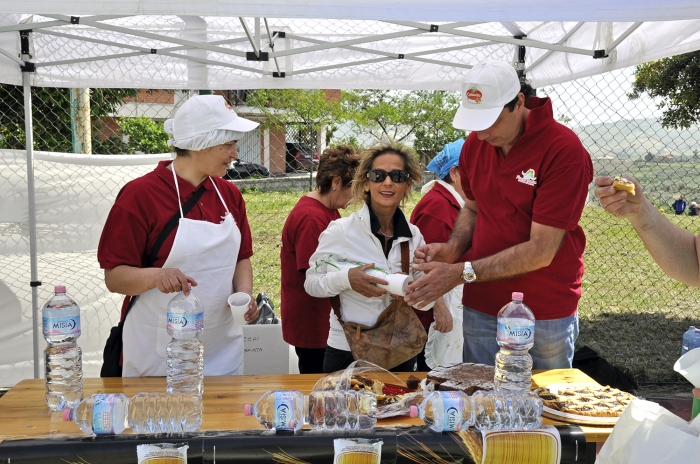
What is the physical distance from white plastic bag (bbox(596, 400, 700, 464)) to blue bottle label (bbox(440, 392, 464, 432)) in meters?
0.39

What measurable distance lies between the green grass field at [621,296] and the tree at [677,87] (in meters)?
2.05

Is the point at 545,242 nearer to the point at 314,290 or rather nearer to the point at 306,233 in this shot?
the point at 314,290

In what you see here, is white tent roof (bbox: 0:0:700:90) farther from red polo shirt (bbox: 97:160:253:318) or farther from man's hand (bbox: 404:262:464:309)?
man's hand (bbox: 404:262:464:309)

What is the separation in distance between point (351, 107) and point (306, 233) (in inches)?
374

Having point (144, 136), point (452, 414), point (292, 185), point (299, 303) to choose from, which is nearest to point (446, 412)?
point (452, 414)

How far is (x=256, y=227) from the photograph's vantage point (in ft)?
33.7

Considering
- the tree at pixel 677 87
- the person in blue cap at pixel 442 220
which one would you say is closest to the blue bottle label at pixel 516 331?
the person in blue cap at pixel 442 220

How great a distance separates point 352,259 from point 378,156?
1.90 feet

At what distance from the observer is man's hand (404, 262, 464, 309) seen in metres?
2.51

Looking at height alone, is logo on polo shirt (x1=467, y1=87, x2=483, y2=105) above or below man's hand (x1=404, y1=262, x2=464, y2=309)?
above

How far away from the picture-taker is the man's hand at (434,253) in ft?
9.11

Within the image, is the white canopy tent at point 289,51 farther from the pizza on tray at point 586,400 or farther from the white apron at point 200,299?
the pizza on tray at point 586,400

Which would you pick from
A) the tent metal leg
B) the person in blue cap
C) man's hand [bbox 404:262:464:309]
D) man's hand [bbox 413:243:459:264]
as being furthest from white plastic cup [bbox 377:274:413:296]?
the tent metal leg

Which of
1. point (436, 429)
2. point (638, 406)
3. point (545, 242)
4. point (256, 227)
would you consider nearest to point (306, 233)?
point (545, 242)
